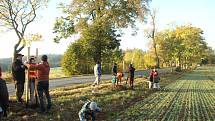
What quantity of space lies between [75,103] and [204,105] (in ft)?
23.9

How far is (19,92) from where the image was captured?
715 inches

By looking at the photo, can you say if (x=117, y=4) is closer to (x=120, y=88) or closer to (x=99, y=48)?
(x=99, y=48)

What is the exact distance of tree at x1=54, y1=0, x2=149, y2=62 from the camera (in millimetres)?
42188

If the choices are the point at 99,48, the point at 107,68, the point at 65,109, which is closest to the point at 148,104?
the point at 65,109

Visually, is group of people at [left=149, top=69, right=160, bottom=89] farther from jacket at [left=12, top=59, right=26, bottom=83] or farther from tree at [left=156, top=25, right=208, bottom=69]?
tree at [left=156, top=25, right=208, bottom=69]

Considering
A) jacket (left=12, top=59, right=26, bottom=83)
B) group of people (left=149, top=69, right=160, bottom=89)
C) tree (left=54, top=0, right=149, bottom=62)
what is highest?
tree (left=54, top=0, right=149, bottom=62)

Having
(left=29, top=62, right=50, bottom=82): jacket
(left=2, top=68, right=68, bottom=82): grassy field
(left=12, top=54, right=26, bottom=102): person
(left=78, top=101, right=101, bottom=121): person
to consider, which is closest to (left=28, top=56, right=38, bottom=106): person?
(left=12, top=54, right=26, bottom=102): person

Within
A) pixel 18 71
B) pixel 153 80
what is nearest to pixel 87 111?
pixel 18 71

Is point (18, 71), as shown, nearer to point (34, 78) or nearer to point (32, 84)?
point (34, 78)

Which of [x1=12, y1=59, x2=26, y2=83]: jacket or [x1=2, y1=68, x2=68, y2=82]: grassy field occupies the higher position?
[x1=12, y1=59, x2=26, y2=83]: jacket

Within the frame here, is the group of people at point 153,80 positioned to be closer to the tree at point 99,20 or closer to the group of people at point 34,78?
the tree at point 99,20

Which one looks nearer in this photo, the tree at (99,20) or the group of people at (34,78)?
the group of people at (34,78)

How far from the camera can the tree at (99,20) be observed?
138ft

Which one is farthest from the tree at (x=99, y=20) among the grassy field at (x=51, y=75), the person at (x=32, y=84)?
the person at (x=32, y=84)
